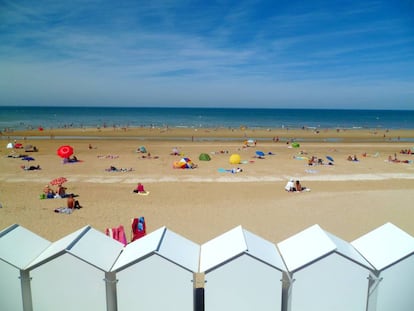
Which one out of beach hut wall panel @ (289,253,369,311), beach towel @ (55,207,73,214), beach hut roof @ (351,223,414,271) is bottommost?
beach towel @ (55,207,73,214)

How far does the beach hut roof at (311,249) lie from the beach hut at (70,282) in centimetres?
233

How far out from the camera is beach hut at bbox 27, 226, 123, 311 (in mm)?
4379

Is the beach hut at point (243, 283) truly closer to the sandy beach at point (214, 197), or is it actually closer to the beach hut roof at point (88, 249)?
the beach hut roof at point (88, 249)

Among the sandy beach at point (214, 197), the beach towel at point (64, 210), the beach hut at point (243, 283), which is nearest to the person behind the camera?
the beach hut at point (243, 283)

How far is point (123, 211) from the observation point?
512 inches

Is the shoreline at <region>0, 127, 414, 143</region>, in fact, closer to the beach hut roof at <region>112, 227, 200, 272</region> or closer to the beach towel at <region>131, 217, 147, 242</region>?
the beach towel at <region>131, 217, 147, 242</region>

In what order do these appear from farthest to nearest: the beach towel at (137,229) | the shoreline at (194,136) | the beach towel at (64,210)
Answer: the shoreline at (194,136) → the beach towel at (64,210) → the beach towel at (137,229)

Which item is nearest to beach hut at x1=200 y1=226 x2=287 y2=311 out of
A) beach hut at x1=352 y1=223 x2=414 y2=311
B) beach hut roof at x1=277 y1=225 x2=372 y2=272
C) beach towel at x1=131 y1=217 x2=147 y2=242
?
beach hut roof at x1=277 y1=225 x2=372 y2=272

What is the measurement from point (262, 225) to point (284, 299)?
7.00m

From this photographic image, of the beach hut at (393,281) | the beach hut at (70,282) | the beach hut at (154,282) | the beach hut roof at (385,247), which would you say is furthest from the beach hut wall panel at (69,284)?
the beach hut roof at (385,247)

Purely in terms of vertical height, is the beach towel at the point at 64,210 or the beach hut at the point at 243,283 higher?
the beach hut at the point at 243,283

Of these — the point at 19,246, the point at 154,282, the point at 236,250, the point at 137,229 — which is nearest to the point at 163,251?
the point at 154,282

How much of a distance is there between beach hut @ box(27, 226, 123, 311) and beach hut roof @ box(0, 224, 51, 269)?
25 centimetres

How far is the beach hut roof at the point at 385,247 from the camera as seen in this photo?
15.0 feet
